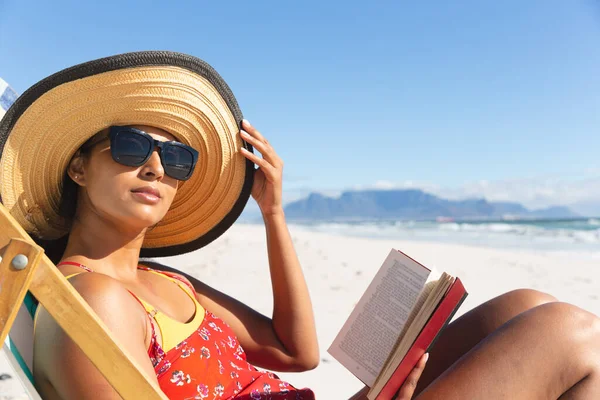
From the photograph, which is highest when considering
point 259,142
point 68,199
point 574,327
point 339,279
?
point 259,142

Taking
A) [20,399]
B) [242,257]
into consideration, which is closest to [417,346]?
[20,399]

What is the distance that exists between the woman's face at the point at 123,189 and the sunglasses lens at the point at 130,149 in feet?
0.08

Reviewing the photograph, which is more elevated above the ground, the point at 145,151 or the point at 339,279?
the point at 145,151

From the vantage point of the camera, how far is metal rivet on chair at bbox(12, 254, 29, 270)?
4.05 ft

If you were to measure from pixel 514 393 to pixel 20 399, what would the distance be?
249 centimetres

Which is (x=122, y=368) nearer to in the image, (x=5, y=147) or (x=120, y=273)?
(x=120, y=273)

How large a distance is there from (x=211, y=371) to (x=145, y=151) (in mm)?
745

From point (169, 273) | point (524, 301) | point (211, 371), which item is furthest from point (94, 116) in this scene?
point (524, 301)

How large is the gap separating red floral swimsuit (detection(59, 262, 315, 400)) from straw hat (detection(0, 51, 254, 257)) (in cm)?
41

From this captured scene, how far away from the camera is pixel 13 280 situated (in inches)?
48.3

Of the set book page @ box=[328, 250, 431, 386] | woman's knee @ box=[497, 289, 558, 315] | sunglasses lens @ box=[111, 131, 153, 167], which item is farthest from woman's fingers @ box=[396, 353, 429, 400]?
sunglasses lens @ box=[111, 131, 153, 167]

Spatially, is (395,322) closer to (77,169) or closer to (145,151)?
(145,151)

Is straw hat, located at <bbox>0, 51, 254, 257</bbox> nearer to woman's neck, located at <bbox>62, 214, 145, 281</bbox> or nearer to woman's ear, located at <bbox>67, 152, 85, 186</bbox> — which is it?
woman's ear, located at <bbox>67, 152, 85, 186</bbox>

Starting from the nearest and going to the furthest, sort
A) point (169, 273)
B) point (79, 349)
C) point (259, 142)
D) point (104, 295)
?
point (79, 349)
point (104, 295)
point (169, 273)
point (259, 142)
